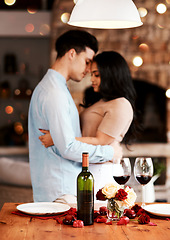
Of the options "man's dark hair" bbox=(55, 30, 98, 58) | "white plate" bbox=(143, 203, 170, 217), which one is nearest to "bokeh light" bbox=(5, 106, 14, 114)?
"man's dark hair" bbox=(55, 30, 98, 58)

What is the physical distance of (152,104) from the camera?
6.66m

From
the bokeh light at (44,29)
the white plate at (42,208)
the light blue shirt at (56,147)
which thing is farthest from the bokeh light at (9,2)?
the white plate at (42,208)

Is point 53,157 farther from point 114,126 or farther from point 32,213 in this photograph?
point 32,213

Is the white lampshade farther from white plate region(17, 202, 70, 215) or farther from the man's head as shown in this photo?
white plate region(17, 202, 70, 215)

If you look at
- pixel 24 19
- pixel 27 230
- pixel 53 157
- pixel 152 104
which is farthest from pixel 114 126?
pixel 24 19

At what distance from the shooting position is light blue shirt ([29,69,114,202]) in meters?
2.36

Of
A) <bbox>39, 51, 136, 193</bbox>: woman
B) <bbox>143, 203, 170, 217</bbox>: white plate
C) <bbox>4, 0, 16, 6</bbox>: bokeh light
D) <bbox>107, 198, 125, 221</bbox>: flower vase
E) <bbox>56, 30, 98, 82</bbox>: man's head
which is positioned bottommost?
<bbox>143, 203, 170, 217</bbox>: white plate

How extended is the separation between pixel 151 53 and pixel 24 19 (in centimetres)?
219

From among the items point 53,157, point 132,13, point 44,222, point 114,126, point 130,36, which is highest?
point 130,36

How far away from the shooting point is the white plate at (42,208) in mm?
1828

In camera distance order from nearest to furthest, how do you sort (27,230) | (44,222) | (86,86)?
(27,230)
(44,222)
(86,86)

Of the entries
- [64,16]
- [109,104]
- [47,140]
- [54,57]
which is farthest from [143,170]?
[64,16]

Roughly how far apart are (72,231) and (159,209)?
1.64 feet

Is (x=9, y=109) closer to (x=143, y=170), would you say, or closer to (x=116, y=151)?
(x=116, y=151)
